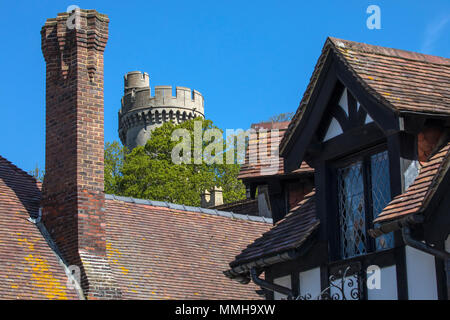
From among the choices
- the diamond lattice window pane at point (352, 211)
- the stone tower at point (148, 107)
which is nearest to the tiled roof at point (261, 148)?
the diamond lattice window pane at point (352, 211)

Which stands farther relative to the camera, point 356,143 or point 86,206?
point 86,206

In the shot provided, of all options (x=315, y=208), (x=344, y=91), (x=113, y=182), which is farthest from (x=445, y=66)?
(x=113, y=182)

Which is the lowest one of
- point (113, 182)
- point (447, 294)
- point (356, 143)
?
point (447, 294)

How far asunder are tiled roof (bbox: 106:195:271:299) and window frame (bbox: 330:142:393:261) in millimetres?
7013

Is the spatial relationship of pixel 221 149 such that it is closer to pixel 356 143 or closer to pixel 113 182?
pixel 113 182

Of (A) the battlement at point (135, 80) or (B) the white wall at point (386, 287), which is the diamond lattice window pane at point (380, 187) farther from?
(A) the battlement at point (135, 80)

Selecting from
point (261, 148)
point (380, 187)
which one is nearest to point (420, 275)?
point (380, 187)

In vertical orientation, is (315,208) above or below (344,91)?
below

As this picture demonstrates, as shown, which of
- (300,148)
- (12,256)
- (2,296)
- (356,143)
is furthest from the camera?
(12,256)

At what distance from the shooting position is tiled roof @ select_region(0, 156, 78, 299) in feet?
57.9

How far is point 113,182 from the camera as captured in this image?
54094 mm

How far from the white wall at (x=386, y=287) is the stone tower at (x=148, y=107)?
64.2 metres

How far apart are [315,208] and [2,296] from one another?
20.9 feet

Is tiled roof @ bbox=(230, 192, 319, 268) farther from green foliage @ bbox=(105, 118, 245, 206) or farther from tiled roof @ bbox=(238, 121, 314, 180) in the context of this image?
green foliage @ bbox=(105, 118, 245, 206)
